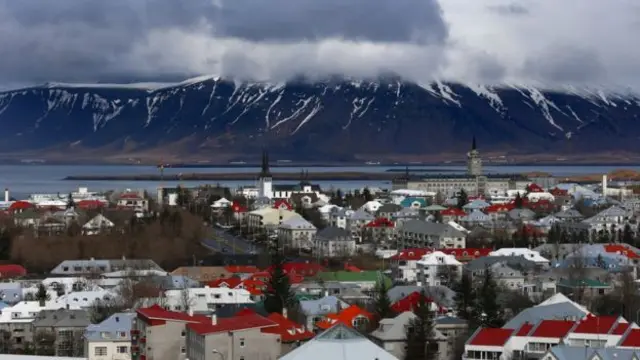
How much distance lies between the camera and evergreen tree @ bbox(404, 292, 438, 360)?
2694 cm

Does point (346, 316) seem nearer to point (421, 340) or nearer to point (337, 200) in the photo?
point (421, 340)

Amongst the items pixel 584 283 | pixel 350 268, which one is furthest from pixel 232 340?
pixel 350 268

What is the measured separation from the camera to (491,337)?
2575 centimetres

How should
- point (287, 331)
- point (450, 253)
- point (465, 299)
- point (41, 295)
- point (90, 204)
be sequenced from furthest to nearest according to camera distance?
point (90, 204) → point (450, 253) → point (41, 295) → point (465, 299) → point (287, 331)

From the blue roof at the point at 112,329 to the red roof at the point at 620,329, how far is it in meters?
9.35

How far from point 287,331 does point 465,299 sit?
7.11 metres

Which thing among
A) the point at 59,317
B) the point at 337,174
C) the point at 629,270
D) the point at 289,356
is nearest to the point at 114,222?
the point at 629,270

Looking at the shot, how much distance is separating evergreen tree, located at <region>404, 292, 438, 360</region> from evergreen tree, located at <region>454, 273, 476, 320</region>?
10.2ft

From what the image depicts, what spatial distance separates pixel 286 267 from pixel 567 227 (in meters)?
24.6

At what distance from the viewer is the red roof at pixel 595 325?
25016 mm

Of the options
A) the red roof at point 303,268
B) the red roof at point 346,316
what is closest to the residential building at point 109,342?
the red roof at point 346,316

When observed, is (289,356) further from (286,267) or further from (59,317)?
(286,267)

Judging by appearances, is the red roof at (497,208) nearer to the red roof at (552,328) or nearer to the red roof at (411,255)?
the red roof at (411,255)

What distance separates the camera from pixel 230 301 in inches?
1345
